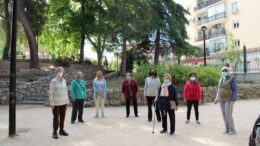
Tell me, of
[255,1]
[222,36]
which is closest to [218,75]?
[255,1]

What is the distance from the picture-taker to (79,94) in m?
13.1

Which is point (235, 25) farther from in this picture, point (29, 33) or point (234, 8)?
point (29, 33)

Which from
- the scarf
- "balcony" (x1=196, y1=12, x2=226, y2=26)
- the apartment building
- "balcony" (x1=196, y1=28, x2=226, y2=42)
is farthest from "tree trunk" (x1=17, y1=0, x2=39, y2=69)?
"balcony" (x1=196, y1=12, x2=226, y2=26)

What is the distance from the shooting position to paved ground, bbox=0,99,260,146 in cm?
950

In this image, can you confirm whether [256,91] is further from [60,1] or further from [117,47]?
[60,1]

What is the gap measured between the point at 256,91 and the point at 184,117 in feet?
35.7

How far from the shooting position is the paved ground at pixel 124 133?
9.50 meters

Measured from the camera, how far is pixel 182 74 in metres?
21.5

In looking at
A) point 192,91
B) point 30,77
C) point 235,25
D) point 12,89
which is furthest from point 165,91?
point 235,25

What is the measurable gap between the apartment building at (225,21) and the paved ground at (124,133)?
39.1m

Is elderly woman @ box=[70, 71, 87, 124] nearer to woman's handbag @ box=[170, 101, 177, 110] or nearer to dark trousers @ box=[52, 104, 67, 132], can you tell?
→ dark trousers @ box=[52, 104, 67, 132]

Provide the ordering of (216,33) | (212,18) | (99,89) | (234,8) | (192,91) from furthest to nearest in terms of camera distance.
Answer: (212,18)
(216,33)
(234,8)
(99,89)
(192,91)

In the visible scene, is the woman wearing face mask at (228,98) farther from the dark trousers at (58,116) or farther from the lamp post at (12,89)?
the lamp post at (12,89)

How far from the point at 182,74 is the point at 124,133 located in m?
11.2
